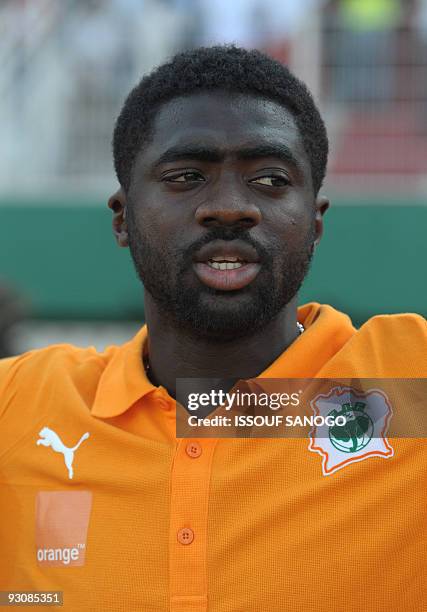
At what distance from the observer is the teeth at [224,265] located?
92.0 inches

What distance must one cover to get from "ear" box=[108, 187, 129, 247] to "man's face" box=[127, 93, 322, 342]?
0.77 feet

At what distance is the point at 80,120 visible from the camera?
30.7ft

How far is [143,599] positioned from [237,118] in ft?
3.79

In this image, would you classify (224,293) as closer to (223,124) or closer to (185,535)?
(223,124)

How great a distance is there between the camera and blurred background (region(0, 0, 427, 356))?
773cm

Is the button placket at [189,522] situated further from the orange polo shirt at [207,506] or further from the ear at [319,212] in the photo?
the ear at [319,212]

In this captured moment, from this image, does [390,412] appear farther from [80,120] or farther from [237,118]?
[80,120]

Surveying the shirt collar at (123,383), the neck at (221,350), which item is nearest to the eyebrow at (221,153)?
the neck at (221,350)

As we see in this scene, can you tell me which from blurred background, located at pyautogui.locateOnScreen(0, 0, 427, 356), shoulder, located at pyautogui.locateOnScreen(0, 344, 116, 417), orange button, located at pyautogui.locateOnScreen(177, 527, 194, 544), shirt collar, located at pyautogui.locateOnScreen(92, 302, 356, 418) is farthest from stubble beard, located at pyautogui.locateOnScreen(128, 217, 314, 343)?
blurred background, located at pyautogui.locateOnScreen(0, 0, 427, 356)

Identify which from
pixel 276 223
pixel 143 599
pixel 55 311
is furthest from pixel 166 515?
pixel 55 311

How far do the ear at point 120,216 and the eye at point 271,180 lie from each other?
48 cm

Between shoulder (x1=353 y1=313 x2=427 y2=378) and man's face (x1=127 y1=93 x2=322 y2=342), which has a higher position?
man's face (x1=127 y1=93 x2=322 y2=342)

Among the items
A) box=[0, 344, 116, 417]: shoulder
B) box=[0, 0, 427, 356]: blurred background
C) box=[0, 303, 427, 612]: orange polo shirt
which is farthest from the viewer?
box=[0, 0, 427, 356]: blurred background

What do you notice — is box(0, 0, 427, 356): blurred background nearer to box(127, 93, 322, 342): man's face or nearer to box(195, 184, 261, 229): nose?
box(127, 93, 322, 342): man's face
